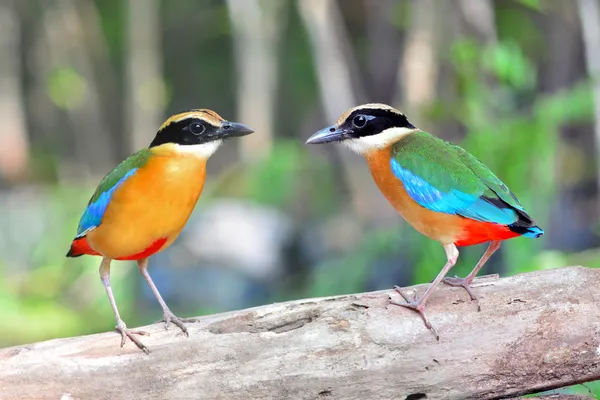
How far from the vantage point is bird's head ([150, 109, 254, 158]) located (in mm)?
3643

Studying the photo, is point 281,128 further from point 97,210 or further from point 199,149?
point 199,149

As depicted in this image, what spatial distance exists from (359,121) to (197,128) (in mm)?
784

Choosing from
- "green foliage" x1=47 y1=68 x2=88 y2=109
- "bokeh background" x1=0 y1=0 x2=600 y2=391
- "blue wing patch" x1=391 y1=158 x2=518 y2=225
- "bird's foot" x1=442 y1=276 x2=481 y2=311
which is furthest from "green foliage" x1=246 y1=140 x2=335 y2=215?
"blue wing patch" x1=391 y1=158 x2=518 y2=225

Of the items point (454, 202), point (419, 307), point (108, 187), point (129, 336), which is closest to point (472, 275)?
point (419, 307)

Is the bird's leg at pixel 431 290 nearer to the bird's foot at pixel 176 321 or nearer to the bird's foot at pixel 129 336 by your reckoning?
the bird's foot at pixel 176 321

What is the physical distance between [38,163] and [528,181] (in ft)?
48.4

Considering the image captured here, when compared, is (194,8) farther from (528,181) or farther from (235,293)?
(528,181)

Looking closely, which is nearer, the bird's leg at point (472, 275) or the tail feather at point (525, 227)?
the tail feather at point (525, 227)

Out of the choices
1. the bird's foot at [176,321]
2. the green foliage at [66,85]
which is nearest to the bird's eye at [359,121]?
the bird's foot at [176,321]

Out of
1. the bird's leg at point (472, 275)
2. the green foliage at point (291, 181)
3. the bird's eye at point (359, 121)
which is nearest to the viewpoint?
the bird's eye at point (359, 121)

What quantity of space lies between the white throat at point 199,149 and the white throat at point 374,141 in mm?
662

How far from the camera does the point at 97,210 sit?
3.84m

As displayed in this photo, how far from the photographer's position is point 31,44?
59.2 feet

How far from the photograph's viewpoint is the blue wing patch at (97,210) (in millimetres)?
3777
